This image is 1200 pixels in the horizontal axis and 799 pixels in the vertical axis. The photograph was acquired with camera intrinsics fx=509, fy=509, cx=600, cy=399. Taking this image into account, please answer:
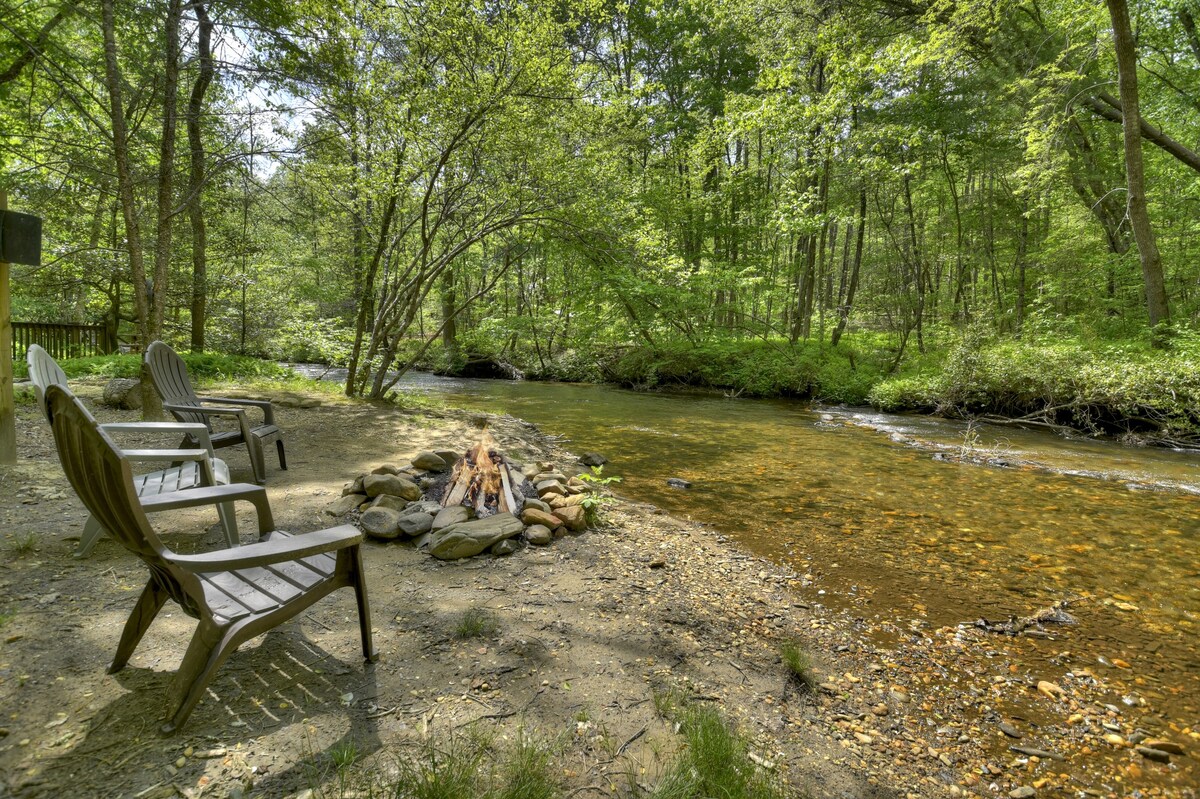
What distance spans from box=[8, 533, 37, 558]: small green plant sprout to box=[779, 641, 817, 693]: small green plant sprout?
4.06 metres

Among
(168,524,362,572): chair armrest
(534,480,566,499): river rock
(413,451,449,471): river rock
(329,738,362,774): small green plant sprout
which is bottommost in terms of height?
(329,738,362,774): small green plant sprout

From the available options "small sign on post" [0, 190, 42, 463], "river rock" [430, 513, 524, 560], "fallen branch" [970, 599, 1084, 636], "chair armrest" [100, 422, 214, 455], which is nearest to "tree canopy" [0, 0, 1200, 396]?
"small sign on post" [0, 190, 42, 463]

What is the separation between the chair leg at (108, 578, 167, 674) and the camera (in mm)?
1821

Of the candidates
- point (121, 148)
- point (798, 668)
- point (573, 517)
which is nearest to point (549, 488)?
point (573, 517)

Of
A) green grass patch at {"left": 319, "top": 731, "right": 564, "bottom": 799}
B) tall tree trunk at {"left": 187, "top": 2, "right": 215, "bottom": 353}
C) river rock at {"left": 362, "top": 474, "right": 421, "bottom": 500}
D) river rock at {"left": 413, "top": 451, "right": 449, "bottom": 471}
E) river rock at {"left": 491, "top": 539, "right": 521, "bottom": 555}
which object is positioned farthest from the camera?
tall tree trunk at {"left": 187, "top": 2, "right": 215, "bottom": 353}

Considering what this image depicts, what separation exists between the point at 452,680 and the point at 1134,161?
13.6m

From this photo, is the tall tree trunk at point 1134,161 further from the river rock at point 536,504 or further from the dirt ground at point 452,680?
the river rock at point 536,504

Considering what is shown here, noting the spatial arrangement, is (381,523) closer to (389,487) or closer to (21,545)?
(389,487)

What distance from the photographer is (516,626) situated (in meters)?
2.54

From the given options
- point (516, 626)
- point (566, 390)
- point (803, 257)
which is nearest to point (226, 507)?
point (516, 626)

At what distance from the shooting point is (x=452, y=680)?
208cm

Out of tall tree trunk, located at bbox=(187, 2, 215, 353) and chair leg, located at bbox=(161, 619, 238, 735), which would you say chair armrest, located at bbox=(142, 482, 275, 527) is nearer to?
chair leg, located at bbox=(161, 619, 238, 735)

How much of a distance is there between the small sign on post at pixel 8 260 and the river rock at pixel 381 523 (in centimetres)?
296

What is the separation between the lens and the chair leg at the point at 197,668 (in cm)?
159
